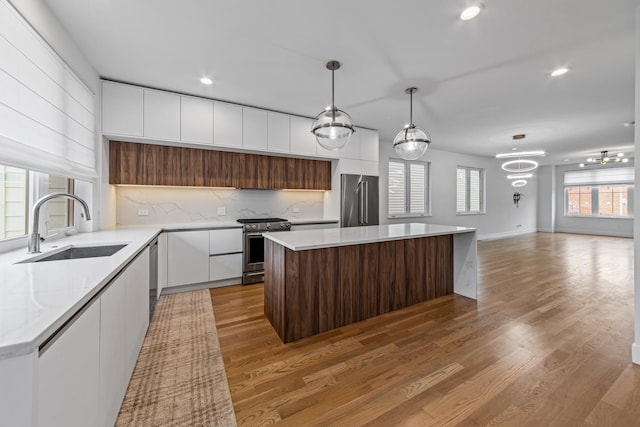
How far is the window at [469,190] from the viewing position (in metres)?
7.67

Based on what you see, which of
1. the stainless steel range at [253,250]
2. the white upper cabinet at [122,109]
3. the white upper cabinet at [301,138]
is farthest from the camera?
the white upper cabinet at [301,138]

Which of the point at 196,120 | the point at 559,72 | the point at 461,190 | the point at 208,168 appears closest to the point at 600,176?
the point at 461,190

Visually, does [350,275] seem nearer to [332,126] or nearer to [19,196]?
[332,126]

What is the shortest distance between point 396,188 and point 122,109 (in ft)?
17.5

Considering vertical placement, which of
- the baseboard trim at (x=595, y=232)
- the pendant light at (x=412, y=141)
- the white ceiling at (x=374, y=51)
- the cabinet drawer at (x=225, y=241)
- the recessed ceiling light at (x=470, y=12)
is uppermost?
the white ceiling at (x=374, y=51)

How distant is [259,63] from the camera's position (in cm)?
275

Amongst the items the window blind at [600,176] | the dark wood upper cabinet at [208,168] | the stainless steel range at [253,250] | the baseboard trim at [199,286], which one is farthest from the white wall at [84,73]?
the window blind at [600,176]

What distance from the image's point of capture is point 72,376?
917 millimetres

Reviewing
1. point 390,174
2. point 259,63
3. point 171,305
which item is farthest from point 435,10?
point 390,174

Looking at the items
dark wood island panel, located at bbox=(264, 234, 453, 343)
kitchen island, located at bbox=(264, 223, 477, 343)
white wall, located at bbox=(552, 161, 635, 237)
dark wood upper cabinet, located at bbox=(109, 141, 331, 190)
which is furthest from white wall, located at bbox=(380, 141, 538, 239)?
dark wood island panel, located at bbox=(264, 234, 453, 343)

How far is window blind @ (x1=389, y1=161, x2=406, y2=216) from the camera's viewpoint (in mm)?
6273

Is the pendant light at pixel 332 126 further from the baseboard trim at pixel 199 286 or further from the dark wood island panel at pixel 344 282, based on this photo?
the baseboard trim at pixel 199 286

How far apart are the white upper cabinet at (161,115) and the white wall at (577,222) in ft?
40.4

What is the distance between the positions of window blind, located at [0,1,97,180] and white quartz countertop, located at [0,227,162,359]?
71 centimetres
